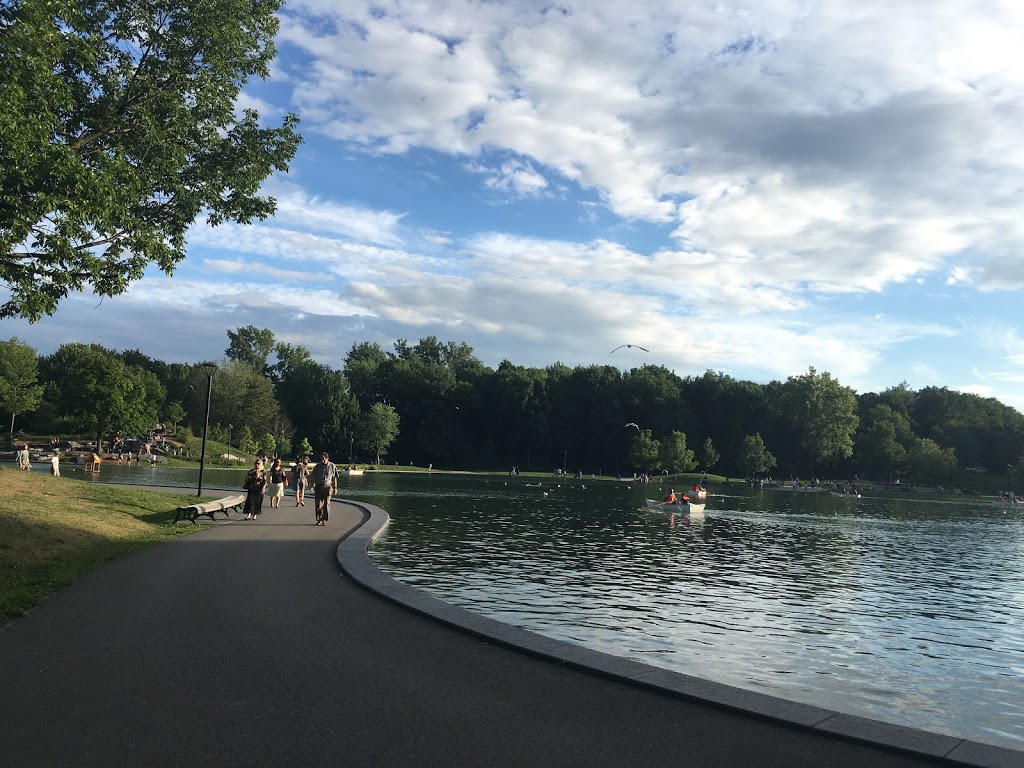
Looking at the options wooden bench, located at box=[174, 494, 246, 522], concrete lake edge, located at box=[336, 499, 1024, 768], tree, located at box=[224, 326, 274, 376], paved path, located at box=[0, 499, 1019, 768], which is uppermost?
tree, located at box=[224, 326, 274, 376]

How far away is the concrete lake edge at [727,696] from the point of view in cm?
542

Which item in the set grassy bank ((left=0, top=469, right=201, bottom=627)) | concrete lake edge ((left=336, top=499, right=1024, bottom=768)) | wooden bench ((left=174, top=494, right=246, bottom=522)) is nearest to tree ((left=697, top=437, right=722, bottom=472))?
wooden bench ((left=174, top=494, right=246, bottom=522))

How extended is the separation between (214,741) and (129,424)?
80.8 metres

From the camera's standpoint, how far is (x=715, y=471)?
123750mm

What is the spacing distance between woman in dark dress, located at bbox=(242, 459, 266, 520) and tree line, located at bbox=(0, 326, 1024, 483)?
8489 centimetres

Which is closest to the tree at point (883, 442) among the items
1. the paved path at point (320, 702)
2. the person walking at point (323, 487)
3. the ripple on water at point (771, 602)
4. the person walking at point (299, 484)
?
the ripple on water at point (771, 602)

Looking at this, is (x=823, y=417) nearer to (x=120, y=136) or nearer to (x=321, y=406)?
(x=321, y=406)

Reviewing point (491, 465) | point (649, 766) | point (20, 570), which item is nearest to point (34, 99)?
point (20, 570)

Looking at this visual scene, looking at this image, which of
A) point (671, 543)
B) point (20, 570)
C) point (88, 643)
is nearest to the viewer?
point (88, 643)

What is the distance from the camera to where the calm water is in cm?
934

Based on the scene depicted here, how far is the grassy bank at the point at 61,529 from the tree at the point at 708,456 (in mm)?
96831

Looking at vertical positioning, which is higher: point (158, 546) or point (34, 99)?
point (34, 99)

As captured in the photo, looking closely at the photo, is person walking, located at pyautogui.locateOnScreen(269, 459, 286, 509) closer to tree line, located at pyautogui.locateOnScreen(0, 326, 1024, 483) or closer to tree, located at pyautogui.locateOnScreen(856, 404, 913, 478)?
tree line, located at pyautogui.locateOnScreen(0, 326, 1024, 483)

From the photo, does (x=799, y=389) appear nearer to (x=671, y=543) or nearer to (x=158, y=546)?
(x=671, y=543)
